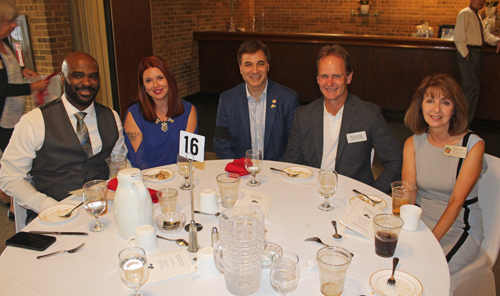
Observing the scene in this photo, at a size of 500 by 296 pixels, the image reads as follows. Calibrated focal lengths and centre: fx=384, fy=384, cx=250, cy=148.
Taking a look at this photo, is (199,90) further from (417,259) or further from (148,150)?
(417,259)

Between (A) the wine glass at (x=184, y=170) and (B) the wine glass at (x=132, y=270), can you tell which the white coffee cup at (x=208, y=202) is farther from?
(B) the wine glass at (x=132, y=270)

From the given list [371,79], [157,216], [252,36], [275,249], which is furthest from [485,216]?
[252,36]

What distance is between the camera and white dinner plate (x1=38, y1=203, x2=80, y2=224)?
5.45 ft

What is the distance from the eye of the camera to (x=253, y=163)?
2.02 m

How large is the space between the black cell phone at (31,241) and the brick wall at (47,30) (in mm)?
3531

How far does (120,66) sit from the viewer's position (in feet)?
15.8

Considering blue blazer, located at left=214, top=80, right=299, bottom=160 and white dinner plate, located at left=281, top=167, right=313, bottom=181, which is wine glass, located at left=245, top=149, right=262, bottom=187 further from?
blue blazer, located at left=214, top=80, right=299, bottom=160

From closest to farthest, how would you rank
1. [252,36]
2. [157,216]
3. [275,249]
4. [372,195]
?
[275,249]
[157,216]
[372,195]
[252,36]

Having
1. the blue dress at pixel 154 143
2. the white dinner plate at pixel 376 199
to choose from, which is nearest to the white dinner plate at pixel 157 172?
the blue dress at pixel 154 143

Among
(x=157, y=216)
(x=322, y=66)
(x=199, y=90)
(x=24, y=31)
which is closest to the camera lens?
(x=157, y=216)

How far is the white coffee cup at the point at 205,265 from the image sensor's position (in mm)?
1278

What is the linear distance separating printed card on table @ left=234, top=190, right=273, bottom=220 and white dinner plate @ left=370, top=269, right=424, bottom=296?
565 mm

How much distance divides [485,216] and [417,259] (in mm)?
842

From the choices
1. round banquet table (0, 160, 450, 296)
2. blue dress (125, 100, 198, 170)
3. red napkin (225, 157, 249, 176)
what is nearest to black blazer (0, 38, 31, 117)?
blue dress (125, 100, 198, 170)
